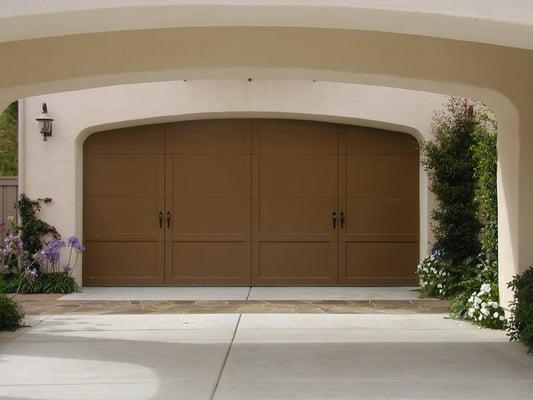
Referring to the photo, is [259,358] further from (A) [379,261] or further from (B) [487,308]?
(A) [379,261]

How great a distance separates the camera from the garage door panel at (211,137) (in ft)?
38.3

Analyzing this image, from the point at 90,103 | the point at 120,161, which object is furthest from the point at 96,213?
the point at 90,103

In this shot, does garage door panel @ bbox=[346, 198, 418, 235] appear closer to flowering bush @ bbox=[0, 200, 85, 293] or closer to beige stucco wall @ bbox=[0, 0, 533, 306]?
beige stucco wall @ bbox=[0, 0, 533, 306]

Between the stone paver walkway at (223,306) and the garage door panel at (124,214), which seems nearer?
the stone paver walkway at (223,306)

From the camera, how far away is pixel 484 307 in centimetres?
796

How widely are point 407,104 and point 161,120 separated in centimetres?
395

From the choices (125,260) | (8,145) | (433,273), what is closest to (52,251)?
(125,260)

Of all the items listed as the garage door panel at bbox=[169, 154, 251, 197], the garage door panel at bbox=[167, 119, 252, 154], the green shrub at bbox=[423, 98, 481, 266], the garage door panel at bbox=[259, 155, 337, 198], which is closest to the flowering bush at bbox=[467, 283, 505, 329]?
the green shrub at bbox=[423, 98, 481, 266]

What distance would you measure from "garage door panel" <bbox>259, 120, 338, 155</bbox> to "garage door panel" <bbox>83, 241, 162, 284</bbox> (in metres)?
2.53

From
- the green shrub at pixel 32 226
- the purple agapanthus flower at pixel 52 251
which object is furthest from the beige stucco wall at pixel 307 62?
the green shrub at pixel 32 226

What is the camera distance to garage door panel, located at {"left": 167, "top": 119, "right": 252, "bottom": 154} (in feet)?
38.3

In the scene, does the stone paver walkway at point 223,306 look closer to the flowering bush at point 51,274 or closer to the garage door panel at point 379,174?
the flowering bush at point 51,274

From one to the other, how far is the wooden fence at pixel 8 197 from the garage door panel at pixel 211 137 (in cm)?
267

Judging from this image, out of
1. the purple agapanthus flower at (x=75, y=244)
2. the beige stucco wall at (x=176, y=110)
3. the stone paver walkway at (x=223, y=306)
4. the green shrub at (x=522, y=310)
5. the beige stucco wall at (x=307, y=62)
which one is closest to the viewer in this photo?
the green shrub at (x=522, y=310)
